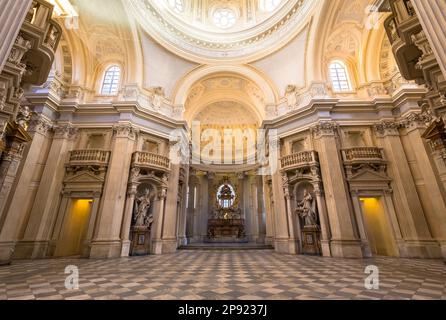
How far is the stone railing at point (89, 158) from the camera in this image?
37.4ft

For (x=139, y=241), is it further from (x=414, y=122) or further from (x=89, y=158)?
(x=414, y=122)

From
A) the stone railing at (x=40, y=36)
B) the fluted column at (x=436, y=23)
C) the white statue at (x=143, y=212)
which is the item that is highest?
the stone railing at (x=40, y=36)

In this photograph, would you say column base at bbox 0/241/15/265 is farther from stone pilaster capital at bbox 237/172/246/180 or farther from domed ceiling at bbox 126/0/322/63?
stone pilaster capital at bbox 237/172/246/180

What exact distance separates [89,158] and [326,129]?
1455 centimetres

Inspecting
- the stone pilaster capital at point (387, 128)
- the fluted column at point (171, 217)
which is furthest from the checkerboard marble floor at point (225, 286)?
the stone pilaster capital at point (387, 128)

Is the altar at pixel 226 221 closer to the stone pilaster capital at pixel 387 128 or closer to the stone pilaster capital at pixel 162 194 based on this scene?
the stone pilaster capital at pixel 162 194

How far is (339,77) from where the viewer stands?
1392 cm

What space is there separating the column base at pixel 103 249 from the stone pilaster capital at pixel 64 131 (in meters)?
6.69

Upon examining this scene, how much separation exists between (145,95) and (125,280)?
12.1m

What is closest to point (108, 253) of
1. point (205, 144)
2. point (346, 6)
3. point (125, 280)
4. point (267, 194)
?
point (125, 280)

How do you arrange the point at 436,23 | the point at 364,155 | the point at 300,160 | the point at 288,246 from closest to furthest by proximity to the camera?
1. the point at 436,23
2. the point at 364,155
3. the point at 288,246
4. the point at 300,160

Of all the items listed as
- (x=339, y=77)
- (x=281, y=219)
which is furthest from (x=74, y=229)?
(x=339, y=77)

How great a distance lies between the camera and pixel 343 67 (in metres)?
14.2
